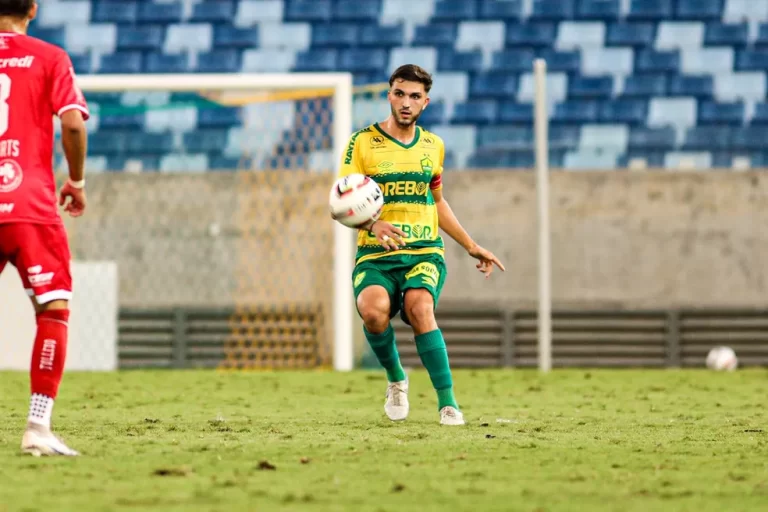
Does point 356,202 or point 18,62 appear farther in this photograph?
point 356,202

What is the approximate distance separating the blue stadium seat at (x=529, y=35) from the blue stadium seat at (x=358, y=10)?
1.53 metres

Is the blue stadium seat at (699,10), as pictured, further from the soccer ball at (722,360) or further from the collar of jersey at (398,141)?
the collar of jersey at (398,141)

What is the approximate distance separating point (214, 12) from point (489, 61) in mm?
3372

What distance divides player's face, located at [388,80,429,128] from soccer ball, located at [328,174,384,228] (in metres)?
0.43

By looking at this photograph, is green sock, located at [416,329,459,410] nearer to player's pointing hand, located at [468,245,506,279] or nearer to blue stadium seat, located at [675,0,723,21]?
player's pointing hand, located at [468,245,506,279]

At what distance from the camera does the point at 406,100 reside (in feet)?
20.6

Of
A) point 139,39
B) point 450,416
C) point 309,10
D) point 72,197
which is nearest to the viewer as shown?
point 72,197

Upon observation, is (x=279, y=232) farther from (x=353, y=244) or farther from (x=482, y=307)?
(x=482, y=307)

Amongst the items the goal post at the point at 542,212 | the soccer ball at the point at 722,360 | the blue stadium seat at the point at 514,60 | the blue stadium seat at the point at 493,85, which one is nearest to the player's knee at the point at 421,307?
the goal post at the point at 542,212

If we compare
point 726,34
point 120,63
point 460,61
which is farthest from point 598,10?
point 120,63

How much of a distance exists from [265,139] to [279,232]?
90 cm

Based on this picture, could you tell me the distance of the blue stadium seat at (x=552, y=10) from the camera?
15281 millimetres

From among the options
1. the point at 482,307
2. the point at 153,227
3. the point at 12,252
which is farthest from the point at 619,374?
the point at 12,252

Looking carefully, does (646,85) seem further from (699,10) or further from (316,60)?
(316,60)
